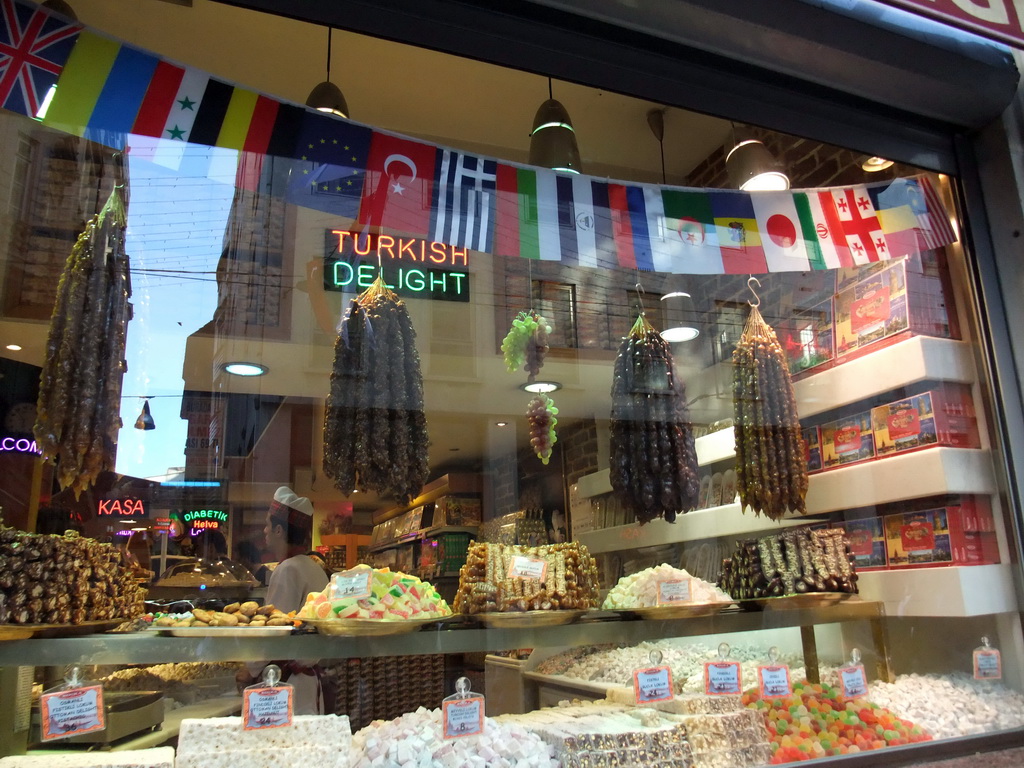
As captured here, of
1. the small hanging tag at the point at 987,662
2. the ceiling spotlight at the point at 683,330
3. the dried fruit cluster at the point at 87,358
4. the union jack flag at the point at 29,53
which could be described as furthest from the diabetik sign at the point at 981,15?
the dried fruit cluster at the point at 87,358

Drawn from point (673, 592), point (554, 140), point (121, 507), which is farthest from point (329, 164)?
point (121, 507)

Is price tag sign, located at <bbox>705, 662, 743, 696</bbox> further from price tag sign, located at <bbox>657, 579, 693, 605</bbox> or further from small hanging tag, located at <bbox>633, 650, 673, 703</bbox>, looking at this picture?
price tag sign, located at <bbox>657, 579, 693, 605</bbox>

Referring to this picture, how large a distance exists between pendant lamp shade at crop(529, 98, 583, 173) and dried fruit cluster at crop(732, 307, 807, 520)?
124 centimetres

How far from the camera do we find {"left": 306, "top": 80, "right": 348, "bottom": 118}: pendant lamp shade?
3012 mm

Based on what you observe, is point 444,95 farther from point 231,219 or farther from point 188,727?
point 188,727

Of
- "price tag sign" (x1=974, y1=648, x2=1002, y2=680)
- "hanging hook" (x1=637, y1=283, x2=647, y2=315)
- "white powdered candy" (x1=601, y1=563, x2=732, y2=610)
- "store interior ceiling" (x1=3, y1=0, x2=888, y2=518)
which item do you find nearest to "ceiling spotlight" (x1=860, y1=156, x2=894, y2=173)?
"store interior ceiling" (x1=3, y1=0, x2=888, y2=518)

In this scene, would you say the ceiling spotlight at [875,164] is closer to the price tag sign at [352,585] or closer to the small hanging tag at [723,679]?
the small hanging tag at [723,679]

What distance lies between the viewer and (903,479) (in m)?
3.24

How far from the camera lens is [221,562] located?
14.7 ft

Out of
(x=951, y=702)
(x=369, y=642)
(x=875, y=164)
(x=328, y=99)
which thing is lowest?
(x=951, y=702)

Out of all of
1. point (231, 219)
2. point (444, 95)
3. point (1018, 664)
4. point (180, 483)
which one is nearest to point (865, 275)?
point (1018, 664)

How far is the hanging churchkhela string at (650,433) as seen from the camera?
328 cm

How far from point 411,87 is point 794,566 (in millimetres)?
2541

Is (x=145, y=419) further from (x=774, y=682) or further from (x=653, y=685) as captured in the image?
(x=774, y=682)
